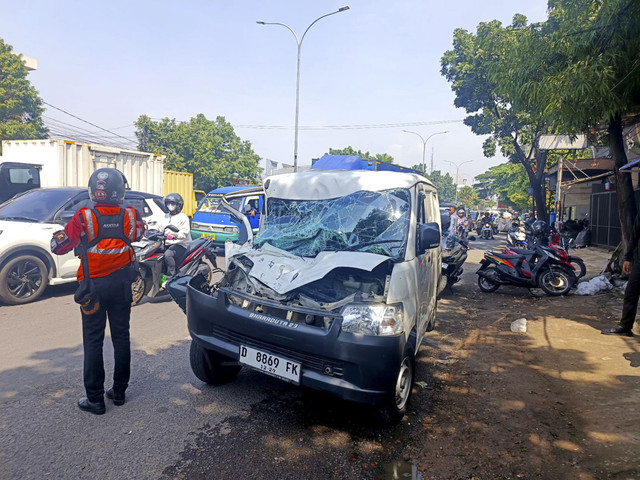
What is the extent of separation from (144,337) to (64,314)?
5.70ft

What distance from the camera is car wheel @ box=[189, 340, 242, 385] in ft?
12.2

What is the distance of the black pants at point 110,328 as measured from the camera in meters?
3.32

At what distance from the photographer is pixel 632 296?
17.7 ft

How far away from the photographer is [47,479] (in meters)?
2.51

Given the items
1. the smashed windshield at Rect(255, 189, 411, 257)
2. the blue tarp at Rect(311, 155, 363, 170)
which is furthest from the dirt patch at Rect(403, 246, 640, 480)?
the blue tarp at Rect(311, 155, 363, 170)

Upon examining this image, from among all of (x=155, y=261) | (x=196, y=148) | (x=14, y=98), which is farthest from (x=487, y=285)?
(x=196, y=148)

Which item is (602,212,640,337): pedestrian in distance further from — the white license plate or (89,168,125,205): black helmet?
(89,168,125,205): black helmet

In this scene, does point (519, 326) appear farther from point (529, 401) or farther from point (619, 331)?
point (529, 401)

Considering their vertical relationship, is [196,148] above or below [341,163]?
above

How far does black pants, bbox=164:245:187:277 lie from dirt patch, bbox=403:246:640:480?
13.6ft

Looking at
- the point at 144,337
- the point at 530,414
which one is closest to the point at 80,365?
the point at 144,337

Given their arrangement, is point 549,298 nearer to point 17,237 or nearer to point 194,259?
point 194,259

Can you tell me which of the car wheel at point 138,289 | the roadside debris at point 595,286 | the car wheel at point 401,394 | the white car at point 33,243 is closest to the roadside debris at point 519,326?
the roadside debris at point 595,286

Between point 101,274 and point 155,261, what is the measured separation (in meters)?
3.59
